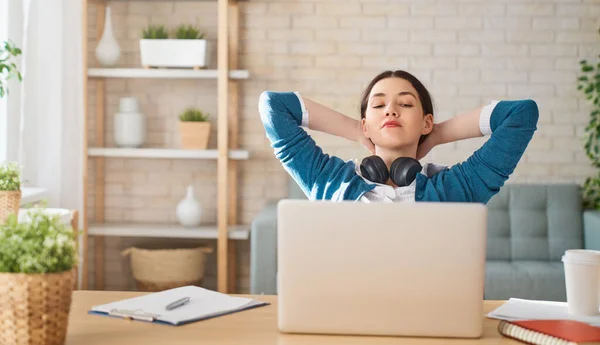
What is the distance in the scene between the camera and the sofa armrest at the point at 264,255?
3727 mm

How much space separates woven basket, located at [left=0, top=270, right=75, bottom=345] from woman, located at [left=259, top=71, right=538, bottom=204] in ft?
2.74

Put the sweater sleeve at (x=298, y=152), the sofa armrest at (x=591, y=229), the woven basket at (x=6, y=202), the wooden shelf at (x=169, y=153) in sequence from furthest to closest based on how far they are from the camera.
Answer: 1. the wooden shelf at (x=169, y=153)
2. the sofa armrest at (x=591, y=229)
3. the woven basket at (x=6, y=202)
4. the sweater sleeve at (x=298, y=152)

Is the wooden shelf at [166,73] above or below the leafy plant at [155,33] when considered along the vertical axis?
below

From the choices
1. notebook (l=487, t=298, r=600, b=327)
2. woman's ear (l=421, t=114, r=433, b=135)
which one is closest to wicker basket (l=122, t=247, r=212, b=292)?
woman's ear (l=421, t=114, r=433, b=135)

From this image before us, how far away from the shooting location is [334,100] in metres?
4.39

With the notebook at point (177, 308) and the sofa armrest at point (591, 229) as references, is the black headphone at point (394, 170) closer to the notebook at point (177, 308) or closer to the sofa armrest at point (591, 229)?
the notebook at point (177, 308)

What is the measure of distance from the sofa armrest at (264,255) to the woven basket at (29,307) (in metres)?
2.50

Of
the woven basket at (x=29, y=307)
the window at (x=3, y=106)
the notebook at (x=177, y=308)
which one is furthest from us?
the window at (x=3, y=106)

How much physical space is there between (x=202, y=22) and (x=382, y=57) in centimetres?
103

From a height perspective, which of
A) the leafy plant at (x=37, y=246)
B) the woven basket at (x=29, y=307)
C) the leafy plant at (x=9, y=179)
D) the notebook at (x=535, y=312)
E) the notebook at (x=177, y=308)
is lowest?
the notebook at (x=535, y=312)

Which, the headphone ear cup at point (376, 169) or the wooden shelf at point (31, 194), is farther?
the wooden shelf at point (31, 194)

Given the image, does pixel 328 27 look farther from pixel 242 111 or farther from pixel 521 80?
pixel 521 80

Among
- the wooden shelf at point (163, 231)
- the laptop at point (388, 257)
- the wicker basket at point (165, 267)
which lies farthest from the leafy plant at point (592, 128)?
the laptop at point (388, 257)

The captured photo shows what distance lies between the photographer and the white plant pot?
415 centimetres
